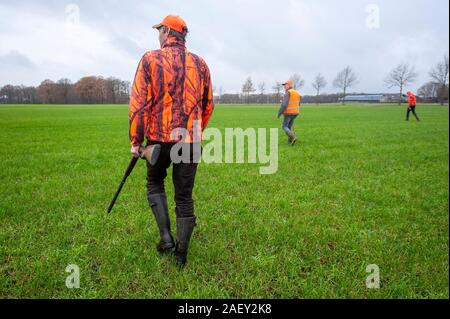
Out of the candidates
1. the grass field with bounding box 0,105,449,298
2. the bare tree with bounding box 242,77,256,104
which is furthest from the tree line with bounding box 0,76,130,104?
the grass field with bounding box 0,105,449,298

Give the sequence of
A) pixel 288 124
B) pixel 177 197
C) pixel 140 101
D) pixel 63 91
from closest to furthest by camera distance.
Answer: pixel 140 101, pixel 177 197, pixel 288 124, pixel 63 91

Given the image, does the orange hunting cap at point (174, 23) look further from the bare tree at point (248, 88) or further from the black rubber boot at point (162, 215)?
the bare tree at point (248, 88)

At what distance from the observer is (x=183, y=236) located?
9.59 feet

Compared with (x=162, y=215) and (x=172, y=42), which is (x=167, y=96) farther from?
(x=162, y=215)

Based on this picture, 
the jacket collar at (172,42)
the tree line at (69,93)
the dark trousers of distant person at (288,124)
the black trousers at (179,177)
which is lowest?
the black trousers at (179,177)

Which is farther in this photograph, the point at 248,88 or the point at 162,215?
the point at 248,88

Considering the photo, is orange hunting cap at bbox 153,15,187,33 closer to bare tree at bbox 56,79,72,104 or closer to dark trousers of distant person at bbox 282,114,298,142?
dark trousers of distant person at bbox 282,114,298,142

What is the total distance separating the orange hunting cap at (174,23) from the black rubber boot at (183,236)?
6.36 ft

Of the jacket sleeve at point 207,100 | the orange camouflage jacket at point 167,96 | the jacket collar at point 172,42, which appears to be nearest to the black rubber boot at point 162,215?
the orange camouflage jacket at point 167,96

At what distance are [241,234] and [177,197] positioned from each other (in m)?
1.23

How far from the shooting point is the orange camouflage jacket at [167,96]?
2596 mm

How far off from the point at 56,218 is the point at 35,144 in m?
7.70

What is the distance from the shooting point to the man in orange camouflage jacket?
8.55 ft

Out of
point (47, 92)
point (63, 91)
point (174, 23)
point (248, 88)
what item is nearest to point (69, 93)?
point (63, 91)
